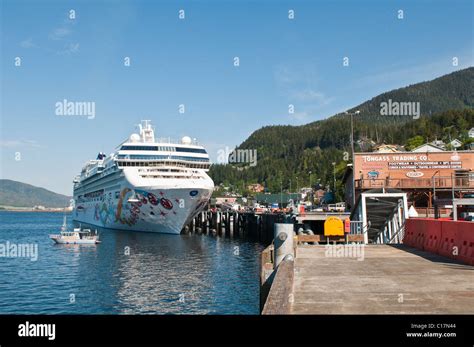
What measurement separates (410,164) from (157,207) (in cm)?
3206

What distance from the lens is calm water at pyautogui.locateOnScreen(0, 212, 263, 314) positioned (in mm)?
23234

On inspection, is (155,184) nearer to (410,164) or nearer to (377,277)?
(410,164)

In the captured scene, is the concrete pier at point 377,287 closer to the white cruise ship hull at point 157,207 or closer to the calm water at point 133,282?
the calm water at point 133,282

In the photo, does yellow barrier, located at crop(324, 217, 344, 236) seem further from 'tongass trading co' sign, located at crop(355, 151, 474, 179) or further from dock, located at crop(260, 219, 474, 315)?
'tongass trading co' sign, located at crop(355, 151, 474, 179)

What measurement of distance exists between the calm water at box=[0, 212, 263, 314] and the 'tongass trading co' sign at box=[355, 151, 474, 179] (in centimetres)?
1266

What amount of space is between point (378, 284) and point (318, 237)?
11.2 meters

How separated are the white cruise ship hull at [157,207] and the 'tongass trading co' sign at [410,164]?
22.8 meters

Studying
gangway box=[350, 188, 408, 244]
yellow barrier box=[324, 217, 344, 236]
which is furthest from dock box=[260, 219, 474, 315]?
gangway box=[350, 188, 408, 244]

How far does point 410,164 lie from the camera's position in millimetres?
42875

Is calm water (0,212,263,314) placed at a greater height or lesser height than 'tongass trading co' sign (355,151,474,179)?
lesser

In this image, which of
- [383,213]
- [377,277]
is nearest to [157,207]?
[383,213]

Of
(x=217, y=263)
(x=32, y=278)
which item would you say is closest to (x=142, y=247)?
(x=217, y=263)

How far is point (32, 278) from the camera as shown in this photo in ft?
106

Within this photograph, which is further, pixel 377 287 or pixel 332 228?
pixel 332 228
